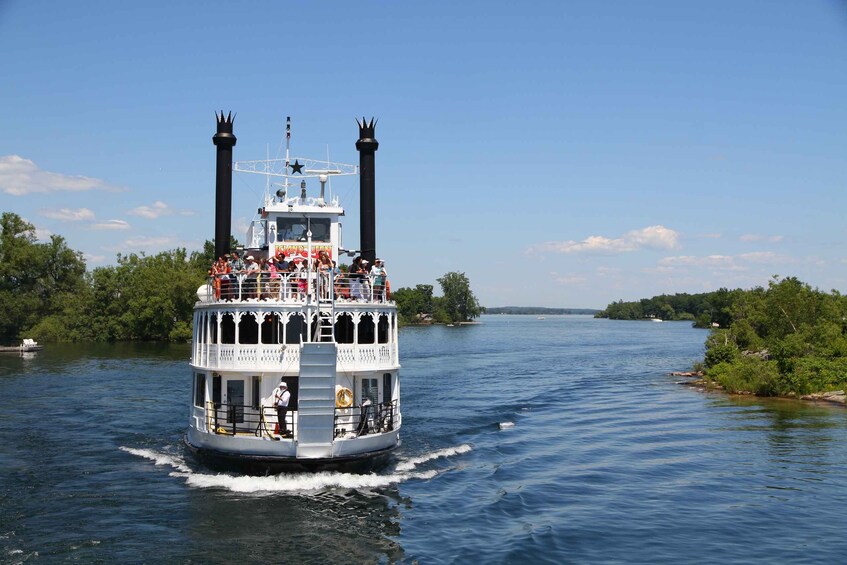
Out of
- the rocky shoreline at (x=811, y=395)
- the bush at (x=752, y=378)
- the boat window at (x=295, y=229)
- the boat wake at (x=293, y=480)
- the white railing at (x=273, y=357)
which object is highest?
the boat window at (x=295, y=229)

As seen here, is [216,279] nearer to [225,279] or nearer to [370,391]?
[225,279]

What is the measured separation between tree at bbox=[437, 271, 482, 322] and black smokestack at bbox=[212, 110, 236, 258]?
148 m

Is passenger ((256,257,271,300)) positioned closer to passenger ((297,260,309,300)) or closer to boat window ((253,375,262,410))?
passenger ((297,260,309,300))

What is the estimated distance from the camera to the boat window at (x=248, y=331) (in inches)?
890

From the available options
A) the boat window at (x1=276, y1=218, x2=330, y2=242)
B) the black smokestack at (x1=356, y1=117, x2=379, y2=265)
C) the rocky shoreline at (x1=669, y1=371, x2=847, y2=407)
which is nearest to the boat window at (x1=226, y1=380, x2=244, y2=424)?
the boat window at (x1=276, y1=218, x2=330, y2=242)

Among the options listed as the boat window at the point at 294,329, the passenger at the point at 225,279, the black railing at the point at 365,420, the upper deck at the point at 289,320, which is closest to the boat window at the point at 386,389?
the black railing at the point at 365,420

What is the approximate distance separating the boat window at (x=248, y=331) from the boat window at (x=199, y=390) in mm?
1876

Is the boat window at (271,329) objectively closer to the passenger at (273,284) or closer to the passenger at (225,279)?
the passenger at (273,284)

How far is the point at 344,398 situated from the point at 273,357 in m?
→ 2.32

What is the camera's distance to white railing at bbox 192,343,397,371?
2178cm

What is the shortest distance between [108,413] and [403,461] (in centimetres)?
1630

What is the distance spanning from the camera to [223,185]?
28859 millimetres

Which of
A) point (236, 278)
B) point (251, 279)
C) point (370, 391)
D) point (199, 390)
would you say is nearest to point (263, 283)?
point (251, 279)

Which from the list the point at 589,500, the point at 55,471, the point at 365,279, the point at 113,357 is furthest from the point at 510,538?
the point at 113,357
